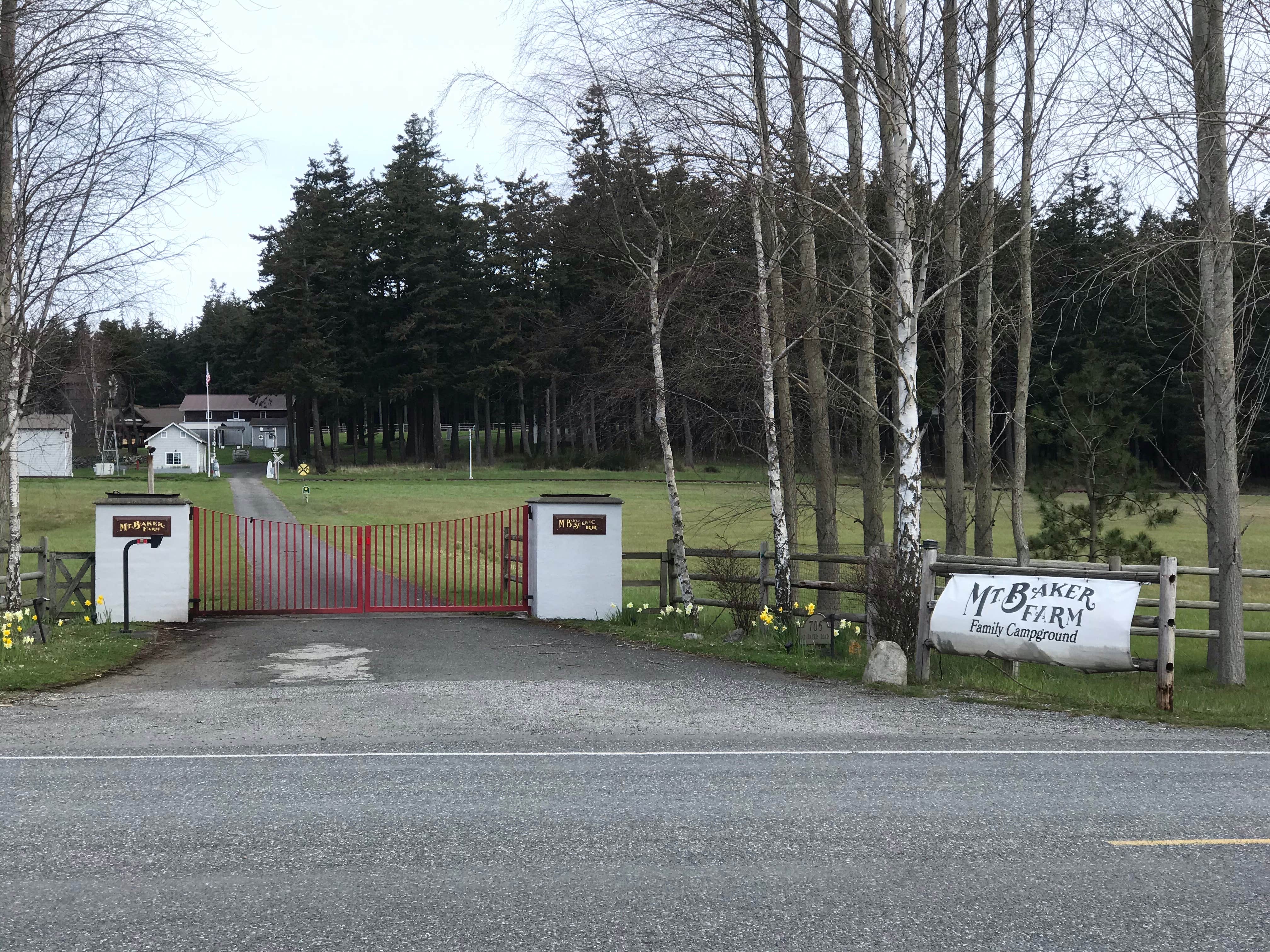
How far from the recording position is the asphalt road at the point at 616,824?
4.74 meters

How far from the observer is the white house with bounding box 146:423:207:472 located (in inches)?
3359

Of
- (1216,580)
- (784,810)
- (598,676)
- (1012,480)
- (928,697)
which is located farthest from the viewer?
(1012,480)

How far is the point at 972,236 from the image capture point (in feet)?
50.9

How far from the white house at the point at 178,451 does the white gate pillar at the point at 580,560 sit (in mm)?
74141

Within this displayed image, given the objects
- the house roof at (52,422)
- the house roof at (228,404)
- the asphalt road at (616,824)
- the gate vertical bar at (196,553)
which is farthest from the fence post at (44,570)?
the house roof at (228,404)

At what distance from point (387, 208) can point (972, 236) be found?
66.9m

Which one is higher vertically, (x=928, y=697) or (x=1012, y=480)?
(x=1012, y=480)

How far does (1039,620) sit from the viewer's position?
10.4 metres

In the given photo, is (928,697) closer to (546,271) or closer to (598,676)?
(598,676)

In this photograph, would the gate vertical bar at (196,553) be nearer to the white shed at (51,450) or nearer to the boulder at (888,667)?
the boulder at (888,667)

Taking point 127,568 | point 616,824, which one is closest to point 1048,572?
point 616,824

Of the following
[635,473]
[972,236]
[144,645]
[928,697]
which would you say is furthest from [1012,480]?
[635,473]

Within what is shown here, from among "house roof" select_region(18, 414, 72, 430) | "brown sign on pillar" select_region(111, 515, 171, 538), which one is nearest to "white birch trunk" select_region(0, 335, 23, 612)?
"brown sign on pillar" select_region(111, 515, 171, 538)

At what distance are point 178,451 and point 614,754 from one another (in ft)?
280
